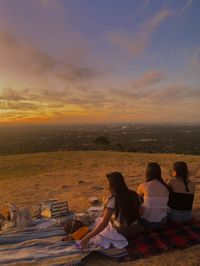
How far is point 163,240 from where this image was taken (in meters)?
4.22

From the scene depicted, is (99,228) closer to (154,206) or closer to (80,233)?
(80,233)

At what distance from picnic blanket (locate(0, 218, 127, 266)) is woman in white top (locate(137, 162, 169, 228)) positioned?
2.72 feet

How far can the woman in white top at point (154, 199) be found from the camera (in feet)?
14.5

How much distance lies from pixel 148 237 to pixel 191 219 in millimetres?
1288

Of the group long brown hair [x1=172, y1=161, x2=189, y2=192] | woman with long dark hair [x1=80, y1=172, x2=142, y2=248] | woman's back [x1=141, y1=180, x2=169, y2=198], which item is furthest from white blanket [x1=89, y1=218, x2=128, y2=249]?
long brown hair [x1=172, y1=161, x2=189, y2=192]

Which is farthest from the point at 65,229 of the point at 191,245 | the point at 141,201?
the point at 191,245

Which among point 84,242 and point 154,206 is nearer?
point 84,242

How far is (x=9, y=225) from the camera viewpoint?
4.70 m

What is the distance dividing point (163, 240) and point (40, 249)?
202 cm

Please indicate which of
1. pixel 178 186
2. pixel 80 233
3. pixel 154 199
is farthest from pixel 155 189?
pixel 80 233

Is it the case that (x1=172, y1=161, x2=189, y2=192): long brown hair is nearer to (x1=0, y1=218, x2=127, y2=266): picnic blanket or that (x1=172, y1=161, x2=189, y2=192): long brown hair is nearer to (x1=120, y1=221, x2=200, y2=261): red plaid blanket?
(x1=120, y1=221, x2=200, y2=261): red plaid blanket

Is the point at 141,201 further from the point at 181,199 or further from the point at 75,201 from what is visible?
the point at 75,201

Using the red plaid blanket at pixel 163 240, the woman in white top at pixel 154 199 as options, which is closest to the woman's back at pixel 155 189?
the woman in white top at pixel 154 199

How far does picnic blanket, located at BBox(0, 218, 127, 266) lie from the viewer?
3.68 meters
